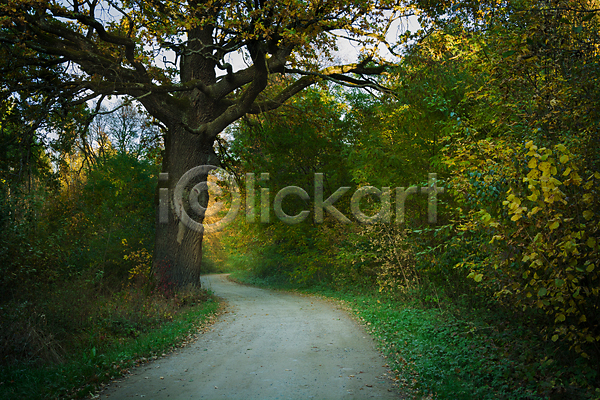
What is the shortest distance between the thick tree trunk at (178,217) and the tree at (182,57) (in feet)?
0.11

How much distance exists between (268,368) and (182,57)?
1126 cm

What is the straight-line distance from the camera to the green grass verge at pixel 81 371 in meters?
5.26

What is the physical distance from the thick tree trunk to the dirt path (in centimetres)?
344

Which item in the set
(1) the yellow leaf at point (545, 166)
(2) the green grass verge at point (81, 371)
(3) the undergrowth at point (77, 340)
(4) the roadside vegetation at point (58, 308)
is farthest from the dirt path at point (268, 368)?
(1) the yellow leaf at point (545, 166)

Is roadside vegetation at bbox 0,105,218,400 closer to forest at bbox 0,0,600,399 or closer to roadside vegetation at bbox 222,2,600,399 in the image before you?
forest at bbox 0,0,600,399

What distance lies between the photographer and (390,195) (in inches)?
496

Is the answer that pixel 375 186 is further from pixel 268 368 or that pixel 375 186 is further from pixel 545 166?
pixel 545 166

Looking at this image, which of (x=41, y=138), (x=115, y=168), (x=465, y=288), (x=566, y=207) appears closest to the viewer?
(x=566, y=207)

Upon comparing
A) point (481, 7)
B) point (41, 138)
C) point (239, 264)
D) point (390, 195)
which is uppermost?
point (481, 7)

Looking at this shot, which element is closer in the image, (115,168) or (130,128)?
(115,168)

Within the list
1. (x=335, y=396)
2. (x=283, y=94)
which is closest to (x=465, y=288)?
(x=335, y=396)

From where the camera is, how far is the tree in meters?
9.95

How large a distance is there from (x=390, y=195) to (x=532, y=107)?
7.89m

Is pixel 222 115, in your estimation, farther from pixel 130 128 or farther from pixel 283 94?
pixel 130 128
